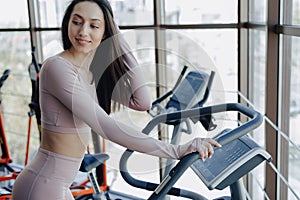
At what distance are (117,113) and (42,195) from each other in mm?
493

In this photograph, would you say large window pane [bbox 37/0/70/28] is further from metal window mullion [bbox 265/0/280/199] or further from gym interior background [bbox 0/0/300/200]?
metal window mullion [bbox 265/0/280/199]

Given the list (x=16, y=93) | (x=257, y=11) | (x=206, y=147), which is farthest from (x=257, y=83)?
(x=16, y=93)

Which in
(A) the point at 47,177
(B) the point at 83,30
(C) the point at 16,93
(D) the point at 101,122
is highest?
(B) the point at 83,30

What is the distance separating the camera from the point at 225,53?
3482 millimetres

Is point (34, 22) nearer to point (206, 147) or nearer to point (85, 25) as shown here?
point (85, 25)

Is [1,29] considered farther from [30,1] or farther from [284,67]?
[284,67]

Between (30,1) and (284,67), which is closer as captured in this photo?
(284,67)

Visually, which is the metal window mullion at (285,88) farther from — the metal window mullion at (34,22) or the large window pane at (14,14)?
the large window pane at (14,14)

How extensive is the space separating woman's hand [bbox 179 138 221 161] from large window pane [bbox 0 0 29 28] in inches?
144

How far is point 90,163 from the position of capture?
→ 276 cm

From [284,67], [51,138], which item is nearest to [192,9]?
[284,67]

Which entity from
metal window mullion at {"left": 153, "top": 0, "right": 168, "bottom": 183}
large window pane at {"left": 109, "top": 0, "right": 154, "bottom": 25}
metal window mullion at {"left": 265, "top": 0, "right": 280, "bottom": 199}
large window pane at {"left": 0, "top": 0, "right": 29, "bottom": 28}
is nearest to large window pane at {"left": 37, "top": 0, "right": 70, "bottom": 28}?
large window pane at {"left": 0, "top": 0, "right": 29, "bottom": 28}

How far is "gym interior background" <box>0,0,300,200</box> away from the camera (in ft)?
8.23

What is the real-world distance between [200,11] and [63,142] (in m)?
2.31
